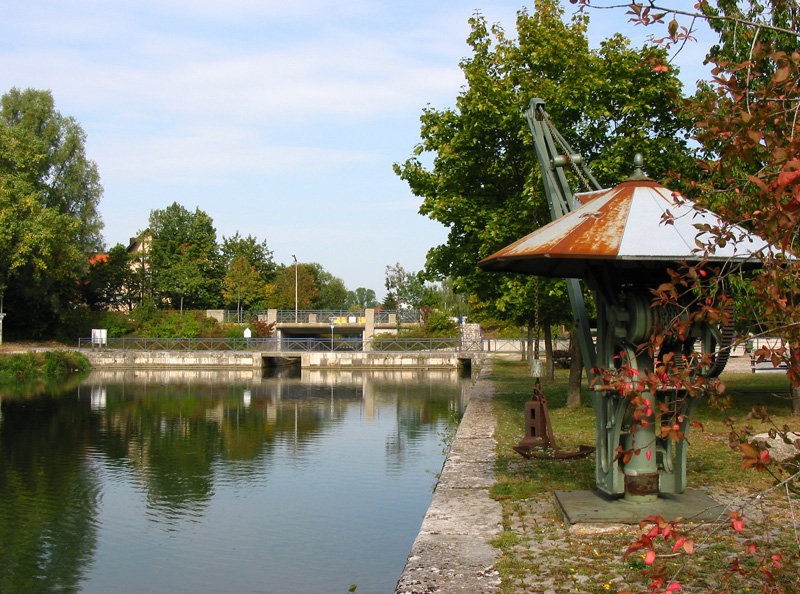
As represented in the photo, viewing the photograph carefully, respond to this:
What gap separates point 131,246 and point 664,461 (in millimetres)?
83464

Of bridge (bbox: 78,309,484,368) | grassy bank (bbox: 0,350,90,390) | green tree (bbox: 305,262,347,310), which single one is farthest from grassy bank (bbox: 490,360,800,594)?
green tree (bbox: 305,262,347,310)

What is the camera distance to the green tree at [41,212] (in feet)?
142

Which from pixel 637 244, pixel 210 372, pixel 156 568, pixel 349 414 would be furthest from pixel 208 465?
pixel 210 372

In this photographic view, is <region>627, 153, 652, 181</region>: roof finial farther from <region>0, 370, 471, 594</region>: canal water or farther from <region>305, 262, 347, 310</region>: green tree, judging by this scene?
<region>305, 262, 347, 310</region>: green tree

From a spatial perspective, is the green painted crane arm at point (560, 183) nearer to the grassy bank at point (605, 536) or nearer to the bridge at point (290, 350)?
the grassy bank at point (605, 536)

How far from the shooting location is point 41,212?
1747 inches

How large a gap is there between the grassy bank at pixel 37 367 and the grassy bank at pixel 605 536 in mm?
29887

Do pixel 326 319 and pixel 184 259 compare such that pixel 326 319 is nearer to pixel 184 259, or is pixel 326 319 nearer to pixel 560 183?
pixel 184 259

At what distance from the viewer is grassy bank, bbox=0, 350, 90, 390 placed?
A: 122ft

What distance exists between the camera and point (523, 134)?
661 inches

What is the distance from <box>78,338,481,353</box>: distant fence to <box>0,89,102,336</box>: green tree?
4.12 metres

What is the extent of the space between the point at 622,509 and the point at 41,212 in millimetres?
44119

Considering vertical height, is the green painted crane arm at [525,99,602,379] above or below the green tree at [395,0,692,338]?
below

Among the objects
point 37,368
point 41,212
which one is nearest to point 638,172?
point 37,368
